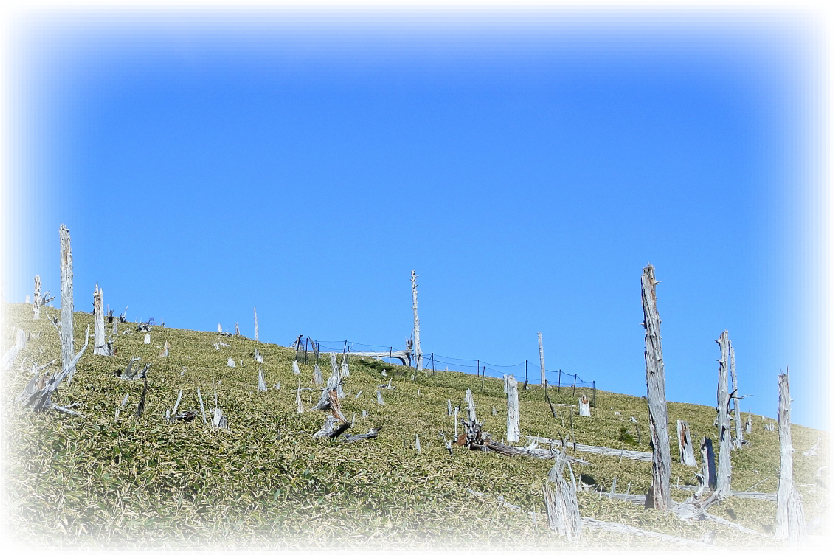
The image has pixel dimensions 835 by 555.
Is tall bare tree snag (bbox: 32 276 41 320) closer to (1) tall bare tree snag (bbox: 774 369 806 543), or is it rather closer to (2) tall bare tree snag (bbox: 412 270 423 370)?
(2) tall bare tree snag (bbox: 412 270 423 370)

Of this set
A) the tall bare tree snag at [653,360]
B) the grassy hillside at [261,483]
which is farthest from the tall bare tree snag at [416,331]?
the tall bare tree snag at [653,360]

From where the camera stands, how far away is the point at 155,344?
4822 centimetres

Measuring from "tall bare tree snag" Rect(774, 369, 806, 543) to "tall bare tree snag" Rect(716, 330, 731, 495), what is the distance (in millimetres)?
2020

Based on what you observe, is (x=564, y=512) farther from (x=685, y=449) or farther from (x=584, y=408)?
(x=584, y=408)

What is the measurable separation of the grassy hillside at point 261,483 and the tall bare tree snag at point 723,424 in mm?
1158

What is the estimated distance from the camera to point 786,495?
58.4 ft

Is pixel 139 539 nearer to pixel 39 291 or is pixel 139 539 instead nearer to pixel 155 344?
pixel 155 344

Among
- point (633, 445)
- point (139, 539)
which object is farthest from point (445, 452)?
point (633, 445)

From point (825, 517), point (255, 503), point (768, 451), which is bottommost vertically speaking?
point (768, 451)

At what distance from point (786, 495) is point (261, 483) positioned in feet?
40.0

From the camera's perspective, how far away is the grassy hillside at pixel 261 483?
42.7 ft

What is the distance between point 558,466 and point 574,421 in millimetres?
28527

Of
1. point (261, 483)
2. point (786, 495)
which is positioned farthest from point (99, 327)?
point (786, 495)

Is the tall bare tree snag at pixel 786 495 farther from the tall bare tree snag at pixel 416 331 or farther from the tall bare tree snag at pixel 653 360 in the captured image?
the tall bare tree snag at pixel 416 331
